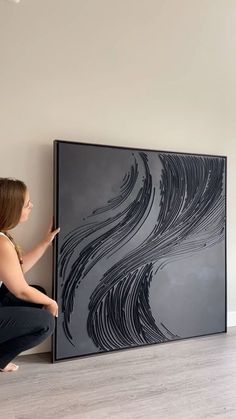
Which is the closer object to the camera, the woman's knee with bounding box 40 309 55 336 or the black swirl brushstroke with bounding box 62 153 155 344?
the woman's knee with bounding box 40 309 55 336

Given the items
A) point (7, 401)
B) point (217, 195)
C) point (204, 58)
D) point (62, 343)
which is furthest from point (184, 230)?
point (7, 401)

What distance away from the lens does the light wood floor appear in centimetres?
205

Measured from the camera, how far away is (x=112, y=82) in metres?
3.04

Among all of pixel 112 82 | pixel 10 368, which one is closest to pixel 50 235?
pixel 10 368

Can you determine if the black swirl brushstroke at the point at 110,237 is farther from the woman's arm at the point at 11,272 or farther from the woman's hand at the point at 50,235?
the woman's arm at the point at 11,272

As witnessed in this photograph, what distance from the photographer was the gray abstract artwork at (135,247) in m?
2.75

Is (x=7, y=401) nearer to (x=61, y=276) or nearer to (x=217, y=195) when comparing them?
(x=61, y=276)

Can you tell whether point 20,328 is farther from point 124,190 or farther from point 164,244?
point 164,244

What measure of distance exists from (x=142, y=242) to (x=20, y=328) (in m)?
1.25

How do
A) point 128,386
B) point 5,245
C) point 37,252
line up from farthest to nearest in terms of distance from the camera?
point 37,252
point 128,386
point 5,245

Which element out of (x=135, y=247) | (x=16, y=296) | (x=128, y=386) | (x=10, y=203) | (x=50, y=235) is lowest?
(x=128, y=386)

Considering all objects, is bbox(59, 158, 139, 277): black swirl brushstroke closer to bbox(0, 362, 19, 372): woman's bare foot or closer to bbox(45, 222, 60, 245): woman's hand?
bbox(45, 222, 60, 245): woman's hand

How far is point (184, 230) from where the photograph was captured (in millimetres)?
3213

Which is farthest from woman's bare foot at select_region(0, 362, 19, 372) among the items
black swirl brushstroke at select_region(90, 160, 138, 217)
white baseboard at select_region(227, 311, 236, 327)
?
white baseboard at select_region(227, 311, 236, 327)
